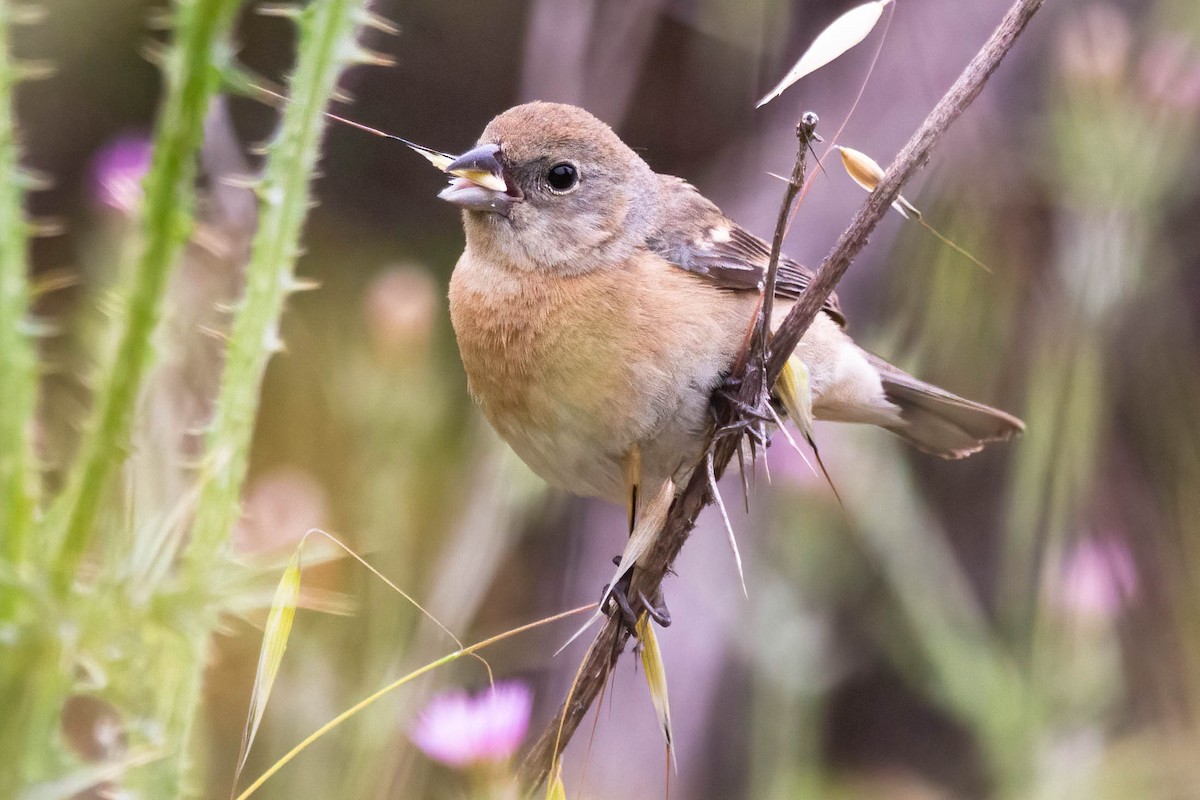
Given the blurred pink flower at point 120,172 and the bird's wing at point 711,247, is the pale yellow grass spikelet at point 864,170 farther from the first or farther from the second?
the bird's wing at point 711,247

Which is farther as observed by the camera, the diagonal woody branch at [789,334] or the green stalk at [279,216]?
the diagonal woody branch at [789,334]

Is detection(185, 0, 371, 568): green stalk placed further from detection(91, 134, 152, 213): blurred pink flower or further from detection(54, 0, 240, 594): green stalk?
detection(91, 134, 152, 213): blurred pink flower

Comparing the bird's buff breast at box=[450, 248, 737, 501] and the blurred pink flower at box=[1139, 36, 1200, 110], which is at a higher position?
the blurred pink flower at box=[1139, 36, 1200, 110]

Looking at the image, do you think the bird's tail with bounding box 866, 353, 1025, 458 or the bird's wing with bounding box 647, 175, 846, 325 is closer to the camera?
the bird's wing with bounding box 647, 175, 846, 325

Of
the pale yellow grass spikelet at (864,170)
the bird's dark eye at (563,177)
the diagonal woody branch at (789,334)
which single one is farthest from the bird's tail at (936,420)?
the pale yellow grass spikelet at (864,170)

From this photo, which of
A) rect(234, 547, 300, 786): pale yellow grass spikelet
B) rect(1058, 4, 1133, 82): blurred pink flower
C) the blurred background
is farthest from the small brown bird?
rect(234, 547, 300, 786): pale yellow grass spikelet

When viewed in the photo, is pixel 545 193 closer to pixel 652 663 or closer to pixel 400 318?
pixel 400 318
